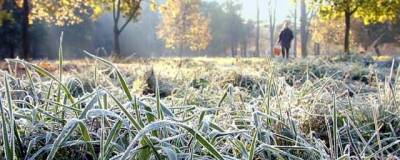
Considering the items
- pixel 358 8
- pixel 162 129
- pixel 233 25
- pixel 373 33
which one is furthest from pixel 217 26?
pixel 162 129

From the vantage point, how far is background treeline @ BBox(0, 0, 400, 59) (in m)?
21.5

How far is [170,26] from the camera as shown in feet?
150

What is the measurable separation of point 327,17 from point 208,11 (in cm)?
3725

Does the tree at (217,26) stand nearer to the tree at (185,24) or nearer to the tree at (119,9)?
the tree at (185,24)

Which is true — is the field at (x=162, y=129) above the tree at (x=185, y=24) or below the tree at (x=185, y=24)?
below

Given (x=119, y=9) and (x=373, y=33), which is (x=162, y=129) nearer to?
(x=119, y=9)

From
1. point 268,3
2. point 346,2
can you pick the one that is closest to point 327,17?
point 346,2

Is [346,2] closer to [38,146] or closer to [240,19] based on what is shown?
[38,146]

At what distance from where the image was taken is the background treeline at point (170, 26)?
70.5 ft

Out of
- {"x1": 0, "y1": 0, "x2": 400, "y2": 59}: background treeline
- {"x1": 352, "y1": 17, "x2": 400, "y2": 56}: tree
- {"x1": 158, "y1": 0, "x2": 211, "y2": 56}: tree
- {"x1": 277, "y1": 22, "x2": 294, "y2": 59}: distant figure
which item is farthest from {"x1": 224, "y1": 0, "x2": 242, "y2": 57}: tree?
{"x1": 277, "y1": 22, "x2": 294, "y2": 59}: distant figure

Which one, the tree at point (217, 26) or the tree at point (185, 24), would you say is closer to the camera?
the tree at point (185, 24)

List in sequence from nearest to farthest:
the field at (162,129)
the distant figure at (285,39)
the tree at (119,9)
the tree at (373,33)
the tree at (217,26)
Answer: the field at (162,129), the distant figure at (285,39), the tree at (119,9), the tree at (373,33), the tree at (217,26)

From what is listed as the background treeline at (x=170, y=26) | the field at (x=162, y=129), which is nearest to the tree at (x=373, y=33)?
the background treeline at (x=170, y=26)

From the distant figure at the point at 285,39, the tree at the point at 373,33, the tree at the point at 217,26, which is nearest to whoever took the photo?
the distant figure at the point at 285,39
